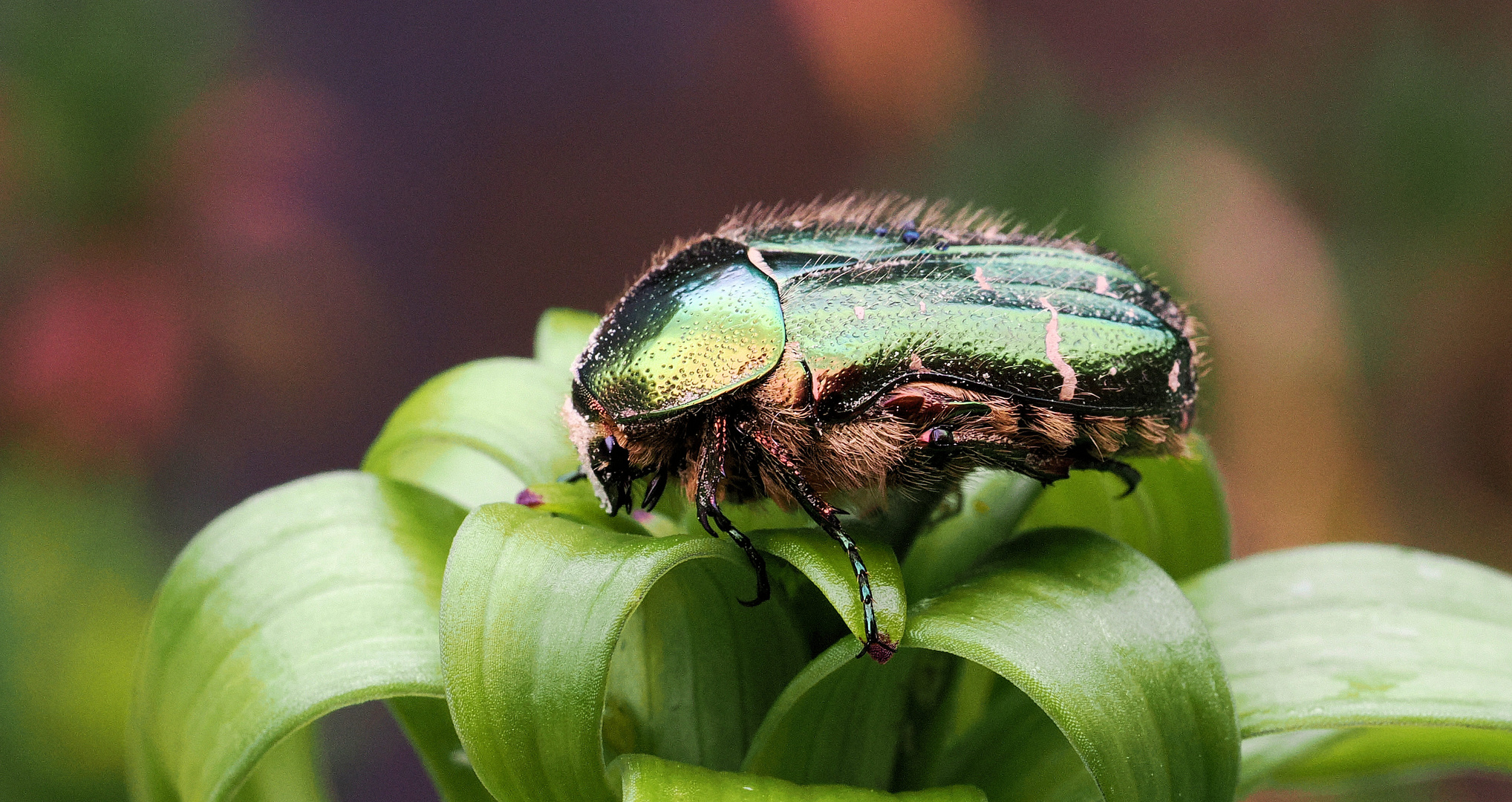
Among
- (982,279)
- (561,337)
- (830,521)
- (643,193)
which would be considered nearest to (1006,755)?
(830,521)

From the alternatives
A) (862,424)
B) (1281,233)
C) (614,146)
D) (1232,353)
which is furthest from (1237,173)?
(862,424)

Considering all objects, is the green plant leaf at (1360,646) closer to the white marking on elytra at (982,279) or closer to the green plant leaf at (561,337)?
the white marking on elytra at (982,279)

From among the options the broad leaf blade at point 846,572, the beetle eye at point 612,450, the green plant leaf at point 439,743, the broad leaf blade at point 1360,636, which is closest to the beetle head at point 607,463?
the beetle eye at point 612,450

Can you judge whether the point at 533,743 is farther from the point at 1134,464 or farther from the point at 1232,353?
the point at 1232,353

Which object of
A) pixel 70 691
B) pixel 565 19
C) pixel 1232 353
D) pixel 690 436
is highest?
pixel 565 19

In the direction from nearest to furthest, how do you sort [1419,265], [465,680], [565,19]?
[465,680]
[565,19]
[1419,265]

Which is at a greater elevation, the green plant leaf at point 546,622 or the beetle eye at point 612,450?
the beetle eye at point 612,450
